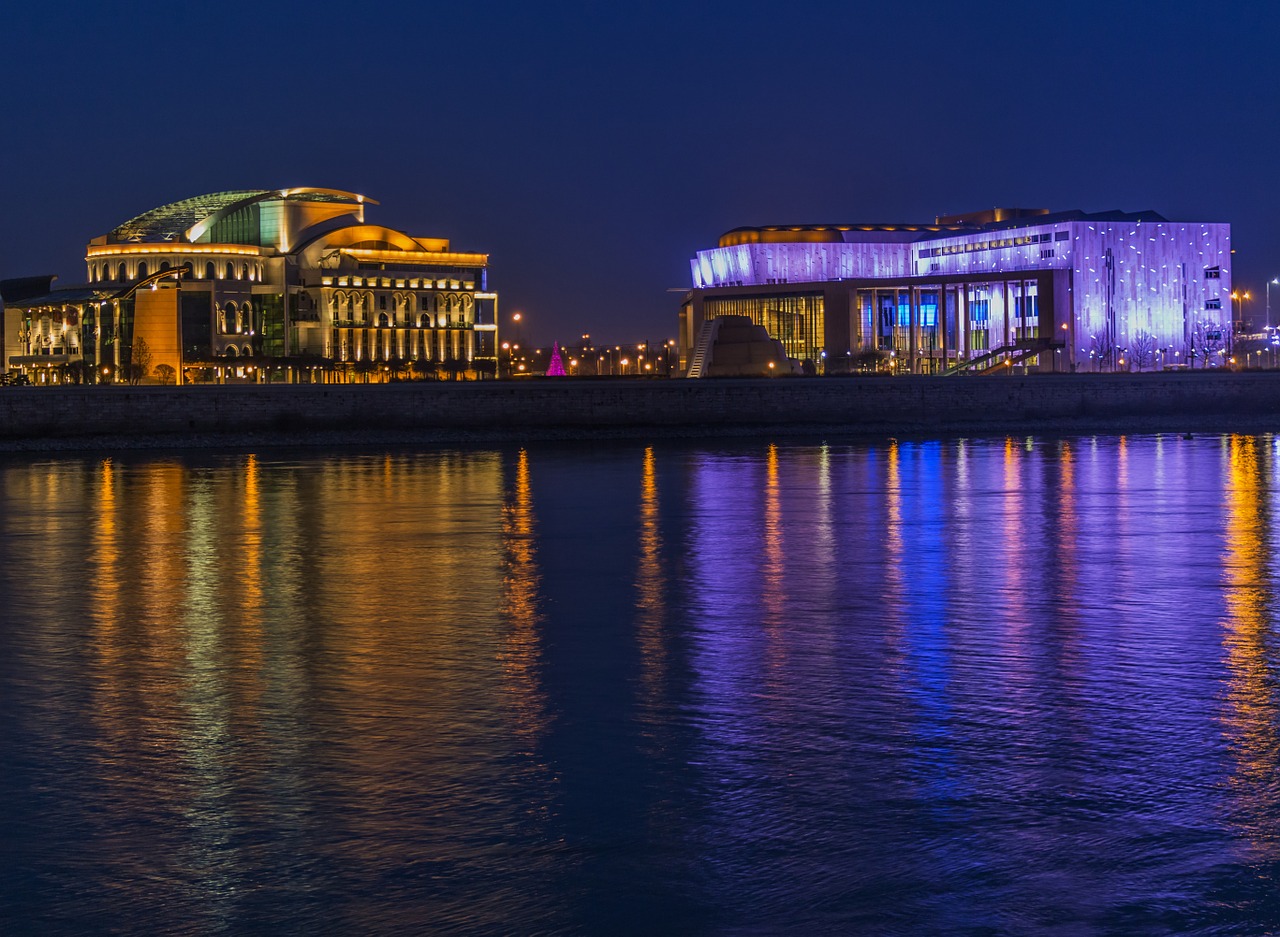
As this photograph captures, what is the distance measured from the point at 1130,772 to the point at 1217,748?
3.37 ft

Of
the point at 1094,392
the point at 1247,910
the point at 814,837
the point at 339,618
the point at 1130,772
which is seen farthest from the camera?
the point at 1094,392

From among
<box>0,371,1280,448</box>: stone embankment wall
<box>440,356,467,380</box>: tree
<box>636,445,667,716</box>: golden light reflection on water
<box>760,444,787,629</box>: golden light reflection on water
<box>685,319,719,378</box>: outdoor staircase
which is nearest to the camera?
<box>636,445,667,716</box>: golden light reflection on water

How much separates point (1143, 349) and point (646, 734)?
12366 cm

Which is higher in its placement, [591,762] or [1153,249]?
[1153,249]

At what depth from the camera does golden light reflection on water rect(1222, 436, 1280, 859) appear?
1014 centimetres

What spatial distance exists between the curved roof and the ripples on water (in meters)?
129

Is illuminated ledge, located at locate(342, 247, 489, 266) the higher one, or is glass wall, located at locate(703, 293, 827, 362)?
illuminated ledge, located at locate(342, 247, 489, 266)

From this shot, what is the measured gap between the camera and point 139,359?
398 feet

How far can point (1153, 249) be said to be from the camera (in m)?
130

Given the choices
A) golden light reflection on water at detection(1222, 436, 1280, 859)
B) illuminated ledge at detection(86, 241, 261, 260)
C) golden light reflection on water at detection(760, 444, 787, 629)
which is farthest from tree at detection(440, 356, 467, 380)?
golden light reflection on water at detection(1222, 436, 1280, 859)

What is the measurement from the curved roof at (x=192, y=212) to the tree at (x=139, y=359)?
28.9 m

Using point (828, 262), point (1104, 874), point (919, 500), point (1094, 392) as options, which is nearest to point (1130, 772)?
point (1104, 874)

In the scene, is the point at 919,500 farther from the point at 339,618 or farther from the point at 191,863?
the point at 191,863

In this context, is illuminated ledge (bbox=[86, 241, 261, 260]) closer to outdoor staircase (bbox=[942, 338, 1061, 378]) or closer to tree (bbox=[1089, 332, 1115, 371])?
outdoor staircase (bbox=[942, 338, 1061, 378])
